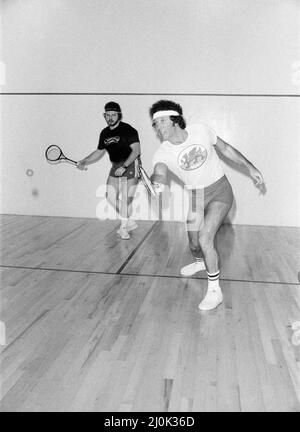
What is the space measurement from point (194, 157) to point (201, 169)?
0.09 metres

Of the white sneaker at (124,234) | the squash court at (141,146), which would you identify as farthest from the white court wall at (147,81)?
the white sneaker at (124,234)

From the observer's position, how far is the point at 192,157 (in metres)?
2.52

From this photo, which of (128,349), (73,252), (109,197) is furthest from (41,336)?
(109,197)

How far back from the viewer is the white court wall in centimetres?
477

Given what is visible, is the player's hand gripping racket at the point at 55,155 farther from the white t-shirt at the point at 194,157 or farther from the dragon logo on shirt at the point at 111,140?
the white t-shirt at the point at 194,157

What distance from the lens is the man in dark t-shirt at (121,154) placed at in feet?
14.1

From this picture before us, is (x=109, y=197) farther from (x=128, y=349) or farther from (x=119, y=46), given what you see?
(x=128, y=349)

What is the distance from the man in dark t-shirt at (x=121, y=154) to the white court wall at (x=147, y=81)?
607 mm

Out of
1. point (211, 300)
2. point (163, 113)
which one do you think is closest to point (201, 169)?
point (163, 113)

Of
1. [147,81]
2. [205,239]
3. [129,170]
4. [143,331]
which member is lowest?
[143,331]

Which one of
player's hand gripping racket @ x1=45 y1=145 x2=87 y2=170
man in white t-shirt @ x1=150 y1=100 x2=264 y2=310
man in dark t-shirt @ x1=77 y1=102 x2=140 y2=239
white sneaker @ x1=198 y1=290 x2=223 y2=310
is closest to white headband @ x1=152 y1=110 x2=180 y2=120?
man in white t-shirt @ x1=150 y1=100 x2=264 y2=310

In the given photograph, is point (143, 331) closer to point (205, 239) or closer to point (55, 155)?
point (205, 239)

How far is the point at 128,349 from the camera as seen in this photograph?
1.99 metres

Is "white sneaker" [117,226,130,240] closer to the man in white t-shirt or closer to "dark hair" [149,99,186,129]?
the man in white t-shirt
